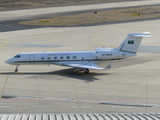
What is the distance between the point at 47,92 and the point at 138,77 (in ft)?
38.8

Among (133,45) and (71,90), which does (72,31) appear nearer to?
(133,45)

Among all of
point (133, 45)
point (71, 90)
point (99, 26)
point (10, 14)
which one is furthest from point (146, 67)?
point (10, 14)

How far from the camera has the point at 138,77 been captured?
132 feet

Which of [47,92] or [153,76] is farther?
[153,76]

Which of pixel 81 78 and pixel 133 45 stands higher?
pixel 133 45

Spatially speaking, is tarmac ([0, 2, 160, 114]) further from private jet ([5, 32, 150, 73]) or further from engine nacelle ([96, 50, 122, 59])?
engine nacelle ([96, 50, 122, 59])

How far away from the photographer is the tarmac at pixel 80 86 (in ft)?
97.4

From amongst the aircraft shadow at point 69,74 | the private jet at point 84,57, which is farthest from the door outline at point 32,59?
the aircraft shadow at point 69,74

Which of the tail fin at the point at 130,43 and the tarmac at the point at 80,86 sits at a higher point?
the tail fin at the point at 130,43

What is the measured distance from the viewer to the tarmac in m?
29.7

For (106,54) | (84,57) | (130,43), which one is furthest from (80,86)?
(130,43)

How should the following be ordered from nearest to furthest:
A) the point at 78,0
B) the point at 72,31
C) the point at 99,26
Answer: the point at 72,31 < the point at 99,26 < the point at 78,0

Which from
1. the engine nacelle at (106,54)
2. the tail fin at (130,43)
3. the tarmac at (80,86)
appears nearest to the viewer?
the tarmac at (80,86)

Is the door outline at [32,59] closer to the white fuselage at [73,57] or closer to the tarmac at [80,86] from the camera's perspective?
the white fuselage at [73,57]
